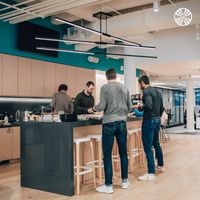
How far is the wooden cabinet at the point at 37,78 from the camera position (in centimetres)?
714

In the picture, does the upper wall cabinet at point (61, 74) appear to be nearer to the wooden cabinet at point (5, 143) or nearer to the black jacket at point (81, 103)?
the wooden cabinet at point (5, 143)

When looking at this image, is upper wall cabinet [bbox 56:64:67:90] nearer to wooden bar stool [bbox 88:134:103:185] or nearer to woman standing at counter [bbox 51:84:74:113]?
woman standing at counter [bbox 51:84:74:113]

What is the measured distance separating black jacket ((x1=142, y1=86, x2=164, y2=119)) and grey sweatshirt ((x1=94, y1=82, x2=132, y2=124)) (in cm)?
75

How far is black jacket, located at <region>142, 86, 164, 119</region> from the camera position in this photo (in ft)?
15.7

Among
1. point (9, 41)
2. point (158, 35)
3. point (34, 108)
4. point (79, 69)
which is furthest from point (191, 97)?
point (9, 41)

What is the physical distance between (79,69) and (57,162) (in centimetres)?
497

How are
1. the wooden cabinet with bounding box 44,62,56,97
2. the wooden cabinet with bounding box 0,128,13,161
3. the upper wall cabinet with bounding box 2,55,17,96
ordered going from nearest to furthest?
the wooden cabinet with bounding box 0,128,13,161 → the upper wall cabinet with bounding box 2,55,17,96 → the wooden cabinet with bounding box 44,62,56,97

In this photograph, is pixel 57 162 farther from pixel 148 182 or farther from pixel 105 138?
pixel 148 182

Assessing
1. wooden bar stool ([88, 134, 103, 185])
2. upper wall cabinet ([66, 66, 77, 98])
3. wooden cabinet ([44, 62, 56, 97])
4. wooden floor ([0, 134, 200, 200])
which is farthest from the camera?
upper wall cabinet ([66, 66, 77, 98])

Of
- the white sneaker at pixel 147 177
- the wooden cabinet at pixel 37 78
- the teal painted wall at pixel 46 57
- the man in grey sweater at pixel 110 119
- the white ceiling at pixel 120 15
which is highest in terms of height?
the white ceiling at pixel 120 15

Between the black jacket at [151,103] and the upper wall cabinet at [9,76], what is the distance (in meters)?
3.31

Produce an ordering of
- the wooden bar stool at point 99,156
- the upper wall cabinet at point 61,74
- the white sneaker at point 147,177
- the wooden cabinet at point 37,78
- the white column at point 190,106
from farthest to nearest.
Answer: the white column at point 190,106
the upper wall cabinet at point 61,74
the wooden cabinet at point 37,78
the white sneaker at point 147,177
the wooden bar stool at point 99,156

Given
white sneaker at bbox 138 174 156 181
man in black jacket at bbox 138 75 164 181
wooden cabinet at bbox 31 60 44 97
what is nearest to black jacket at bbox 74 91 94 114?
man in black jacket at bbox 138 75 164 181

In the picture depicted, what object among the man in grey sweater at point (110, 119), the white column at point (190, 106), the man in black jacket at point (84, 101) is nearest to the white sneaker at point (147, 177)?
the man in grey sweater at point (110, 119)
